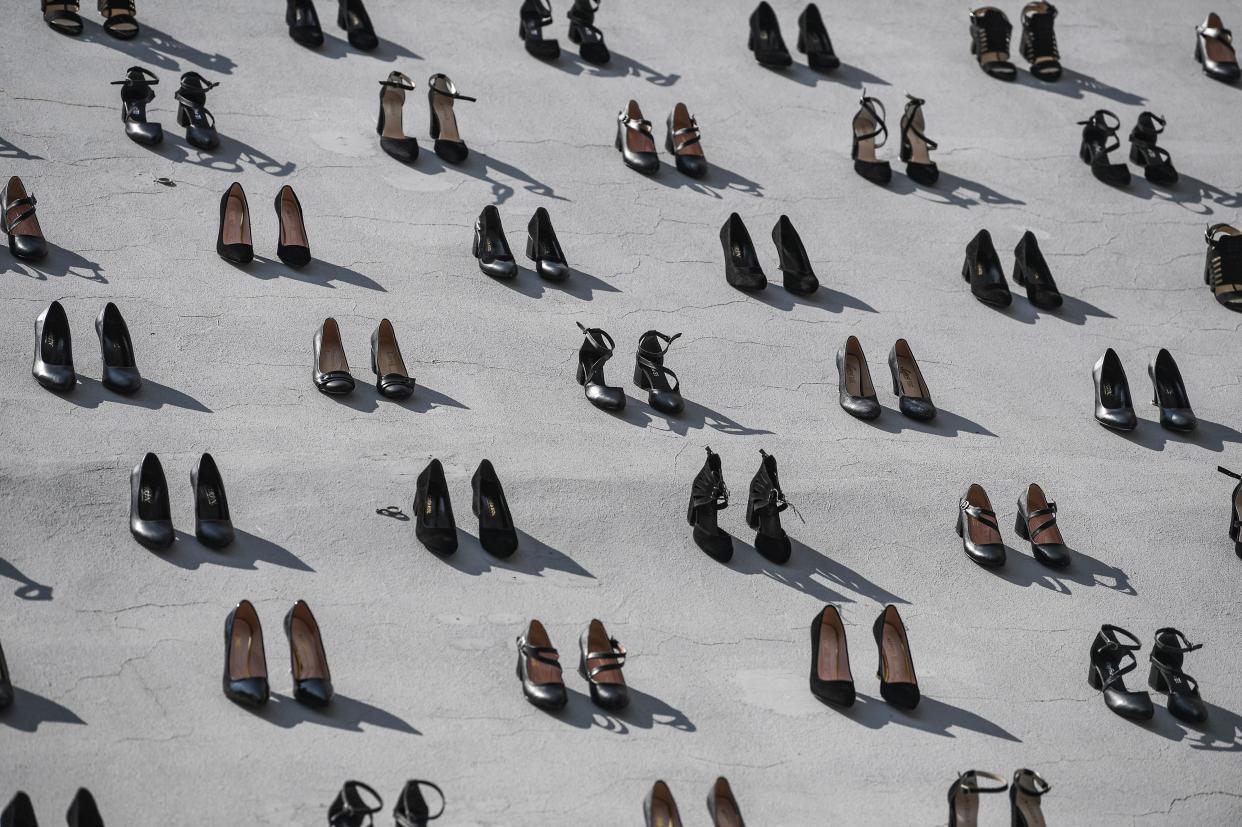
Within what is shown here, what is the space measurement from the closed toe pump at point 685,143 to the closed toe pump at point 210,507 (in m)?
2.96

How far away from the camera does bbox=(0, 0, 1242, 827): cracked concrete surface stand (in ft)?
15.3

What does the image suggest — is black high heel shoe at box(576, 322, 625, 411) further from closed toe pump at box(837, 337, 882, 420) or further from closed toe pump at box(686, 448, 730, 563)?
closed toe pump at box(837, 337, 882, 420)

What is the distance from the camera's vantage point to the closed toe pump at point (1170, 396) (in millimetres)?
6242

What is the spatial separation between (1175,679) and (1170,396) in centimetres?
156

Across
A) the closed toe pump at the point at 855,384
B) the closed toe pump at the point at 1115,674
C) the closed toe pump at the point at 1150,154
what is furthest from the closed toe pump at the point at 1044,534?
the closed toe pump at the point at 1150,154

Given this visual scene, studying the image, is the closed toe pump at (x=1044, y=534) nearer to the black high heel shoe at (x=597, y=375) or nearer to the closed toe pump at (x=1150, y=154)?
the black high heel shoe at (x=597, y=375)

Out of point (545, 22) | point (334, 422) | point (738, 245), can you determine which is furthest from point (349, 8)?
point (334, 422)

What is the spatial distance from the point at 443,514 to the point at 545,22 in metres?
3.59

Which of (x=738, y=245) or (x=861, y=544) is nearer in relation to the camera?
(x=861, y=544)

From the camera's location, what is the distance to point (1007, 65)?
833cm

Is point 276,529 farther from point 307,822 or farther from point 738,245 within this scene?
point 738,245

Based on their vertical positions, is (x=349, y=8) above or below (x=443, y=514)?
above

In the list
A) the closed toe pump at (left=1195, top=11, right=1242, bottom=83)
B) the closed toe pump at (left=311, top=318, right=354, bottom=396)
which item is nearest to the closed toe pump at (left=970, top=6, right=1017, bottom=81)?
the closed toe pump at (left=1195, top=11, right=1242, bottom=83)

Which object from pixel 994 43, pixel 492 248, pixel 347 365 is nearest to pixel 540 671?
pixel 347 365
